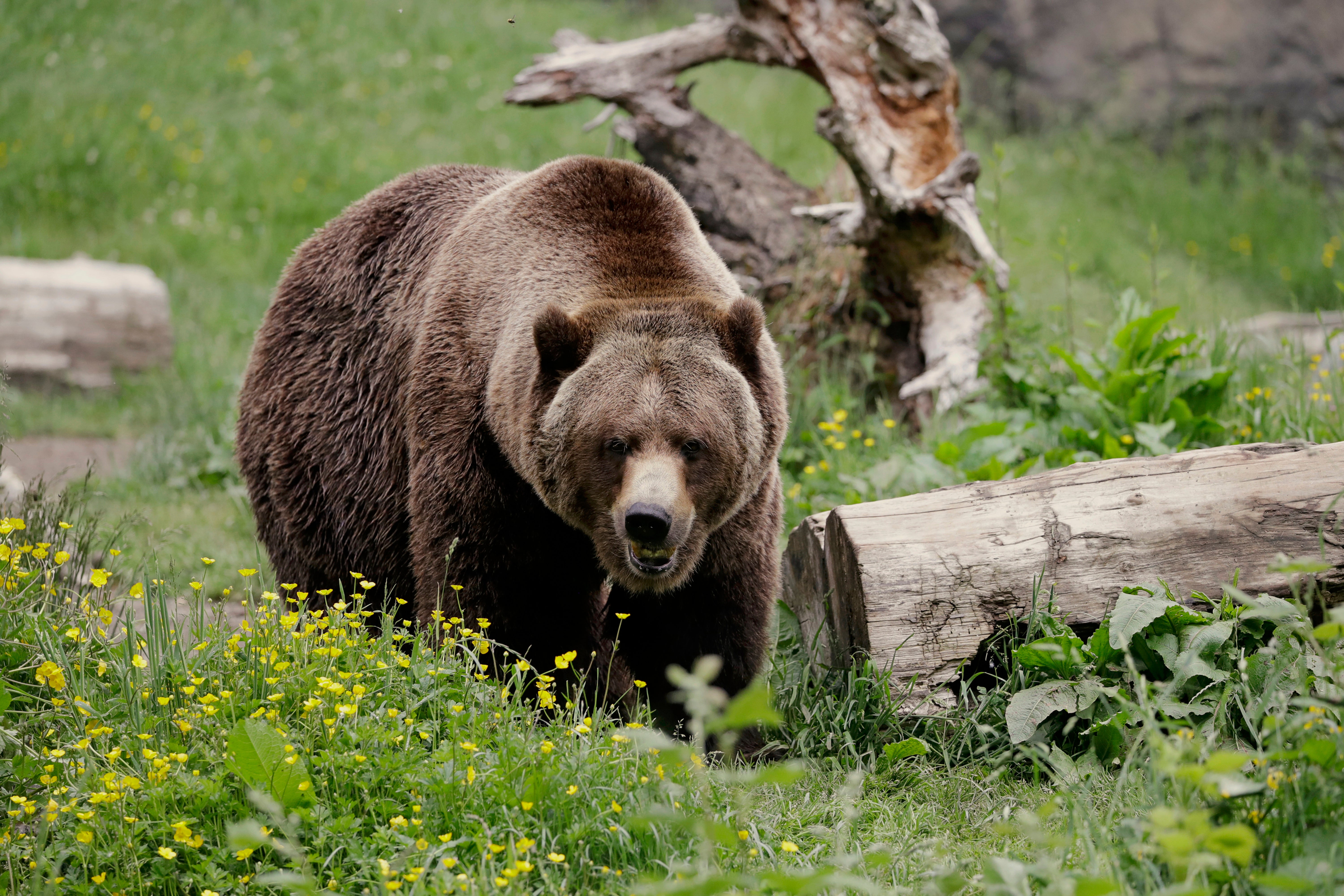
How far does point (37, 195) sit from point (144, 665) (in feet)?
32.6

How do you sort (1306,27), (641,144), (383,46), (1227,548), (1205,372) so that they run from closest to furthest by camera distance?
(1227,548), (1205,372), (641,144), (1306,27), (383,46)

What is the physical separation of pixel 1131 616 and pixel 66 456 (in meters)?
7.24

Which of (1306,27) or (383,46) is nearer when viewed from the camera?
(1306,27)

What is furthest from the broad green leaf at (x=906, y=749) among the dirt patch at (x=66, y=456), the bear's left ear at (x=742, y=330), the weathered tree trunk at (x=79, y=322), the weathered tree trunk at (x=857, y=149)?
the weathered tree trunk at (x=79, y=322)

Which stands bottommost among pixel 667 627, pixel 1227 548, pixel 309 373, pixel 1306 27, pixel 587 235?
pixel 667 627

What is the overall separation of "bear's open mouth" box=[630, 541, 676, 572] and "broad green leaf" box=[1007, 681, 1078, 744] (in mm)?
1147

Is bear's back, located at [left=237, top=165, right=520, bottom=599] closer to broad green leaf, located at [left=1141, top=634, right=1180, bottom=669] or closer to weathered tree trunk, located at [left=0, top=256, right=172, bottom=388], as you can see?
broad green leaf, located at [left=1141, top=634, right=1180, bottom=669]

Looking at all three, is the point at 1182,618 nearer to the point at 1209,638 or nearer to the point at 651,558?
the point at 1209,638

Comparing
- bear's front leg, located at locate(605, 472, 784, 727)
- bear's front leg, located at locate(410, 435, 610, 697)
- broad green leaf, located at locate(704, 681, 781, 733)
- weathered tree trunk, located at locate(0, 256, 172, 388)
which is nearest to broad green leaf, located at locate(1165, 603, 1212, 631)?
bear's front leg, located at locate(605, 472, 784, 727)

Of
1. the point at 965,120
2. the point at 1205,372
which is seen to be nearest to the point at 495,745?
the point at 1205,372

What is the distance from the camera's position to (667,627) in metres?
4.10

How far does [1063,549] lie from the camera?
3869 millimetres

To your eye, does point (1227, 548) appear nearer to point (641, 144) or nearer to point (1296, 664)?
point (1296, 664)

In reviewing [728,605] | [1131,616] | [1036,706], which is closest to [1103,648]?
[1131,616]
